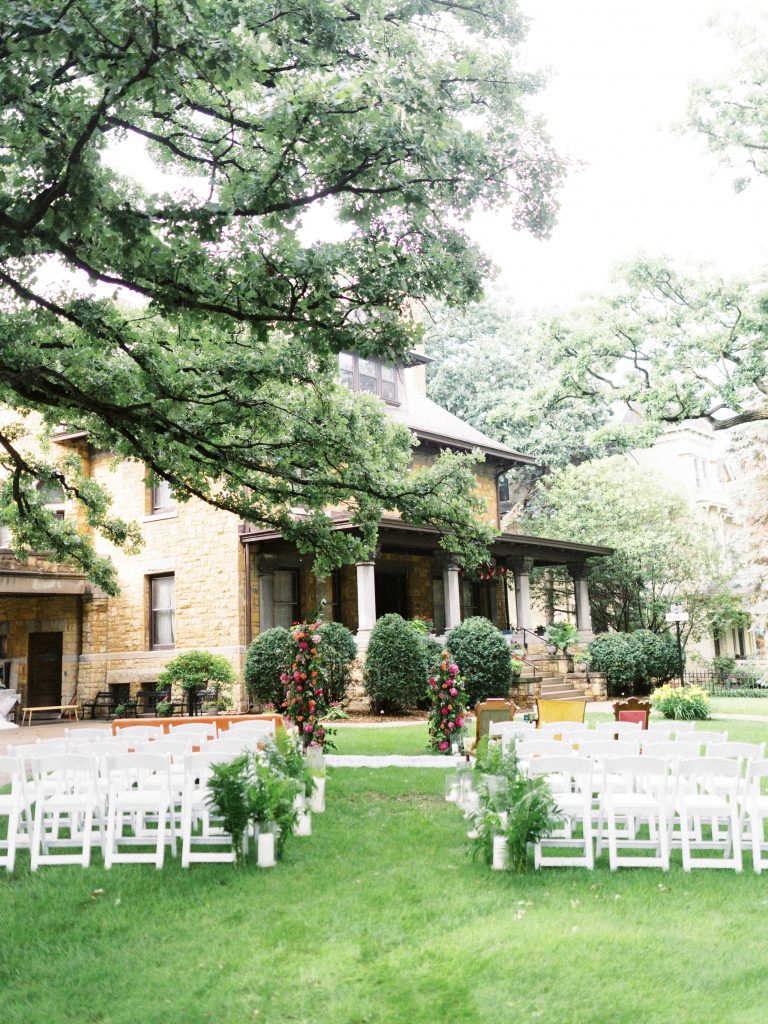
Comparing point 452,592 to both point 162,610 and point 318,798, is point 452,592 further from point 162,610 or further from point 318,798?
point 318,798

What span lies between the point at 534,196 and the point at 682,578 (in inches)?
975

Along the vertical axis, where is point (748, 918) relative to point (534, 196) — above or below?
below

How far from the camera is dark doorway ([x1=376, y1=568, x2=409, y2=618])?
25.8 m

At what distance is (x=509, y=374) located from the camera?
41469 millimetres

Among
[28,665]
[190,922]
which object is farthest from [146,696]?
[190,922]

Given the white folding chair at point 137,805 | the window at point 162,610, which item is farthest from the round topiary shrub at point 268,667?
the white folding chair at point 137,805

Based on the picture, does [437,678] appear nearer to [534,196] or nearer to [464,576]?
[534,196]

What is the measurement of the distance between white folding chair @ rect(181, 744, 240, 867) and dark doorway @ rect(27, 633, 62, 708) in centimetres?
1915

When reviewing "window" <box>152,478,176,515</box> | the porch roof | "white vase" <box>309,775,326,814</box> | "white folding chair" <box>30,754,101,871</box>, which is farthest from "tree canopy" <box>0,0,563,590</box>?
"window" <box>152,478,176,515</box>

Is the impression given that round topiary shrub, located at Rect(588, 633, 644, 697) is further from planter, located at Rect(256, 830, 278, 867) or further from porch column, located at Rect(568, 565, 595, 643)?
planter, located at Rect(256, 830, 278, 867)

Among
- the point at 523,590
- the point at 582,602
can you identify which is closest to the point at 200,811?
the point at 523,590

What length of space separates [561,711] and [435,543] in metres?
8.80

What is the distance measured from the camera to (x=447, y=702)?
14.6 metres

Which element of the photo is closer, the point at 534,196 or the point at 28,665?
the point at 534,196
